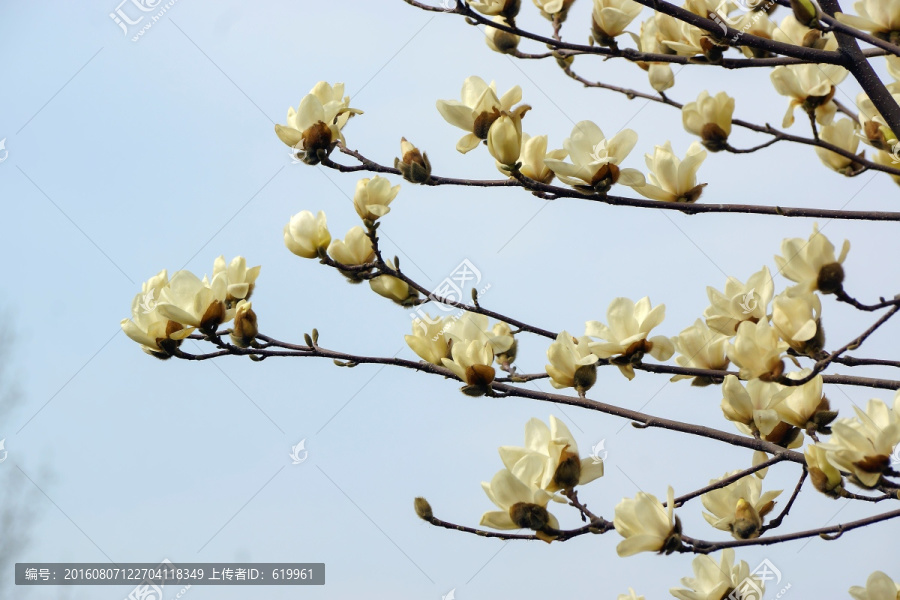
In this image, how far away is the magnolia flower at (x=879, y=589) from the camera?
950 mm

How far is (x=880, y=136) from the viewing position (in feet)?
3.62

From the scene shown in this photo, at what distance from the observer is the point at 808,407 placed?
918mm

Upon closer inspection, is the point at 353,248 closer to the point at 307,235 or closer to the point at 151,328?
the point at 307,235

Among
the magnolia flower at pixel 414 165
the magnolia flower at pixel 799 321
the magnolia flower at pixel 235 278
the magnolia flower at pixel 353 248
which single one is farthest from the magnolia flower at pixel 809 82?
the magnolia flower at pixel 235 278

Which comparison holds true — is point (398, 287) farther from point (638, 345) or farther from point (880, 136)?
point (880, 136)

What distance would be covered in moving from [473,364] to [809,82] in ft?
2.08

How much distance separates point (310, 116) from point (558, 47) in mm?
357

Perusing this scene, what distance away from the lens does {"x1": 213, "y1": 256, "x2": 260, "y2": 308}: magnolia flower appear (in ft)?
3.68

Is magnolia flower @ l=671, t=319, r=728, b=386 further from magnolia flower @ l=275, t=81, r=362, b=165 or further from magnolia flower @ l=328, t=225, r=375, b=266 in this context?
magnolia flower @ l=275, t=81, r=362, b=165

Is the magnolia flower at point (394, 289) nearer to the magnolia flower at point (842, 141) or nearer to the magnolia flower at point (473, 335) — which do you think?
the magnolia flower at point (473, 335)

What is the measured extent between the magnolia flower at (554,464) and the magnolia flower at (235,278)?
0.47 m

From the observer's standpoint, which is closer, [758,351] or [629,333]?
[758,351]

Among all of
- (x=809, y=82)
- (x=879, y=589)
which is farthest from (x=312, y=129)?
(x=879, y=589)

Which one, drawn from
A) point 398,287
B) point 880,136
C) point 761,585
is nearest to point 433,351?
point 398,287
